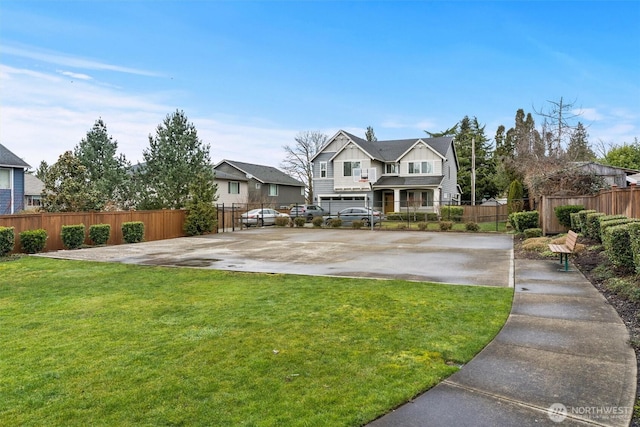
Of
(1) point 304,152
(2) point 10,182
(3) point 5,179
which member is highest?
(1) point 304,152

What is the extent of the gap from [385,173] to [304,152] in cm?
1766

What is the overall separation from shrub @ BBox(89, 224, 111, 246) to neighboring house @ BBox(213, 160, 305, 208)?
18.3m

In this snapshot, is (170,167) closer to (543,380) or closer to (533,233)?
(533,233)

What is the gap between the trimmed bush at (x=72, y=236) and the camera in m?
15.3

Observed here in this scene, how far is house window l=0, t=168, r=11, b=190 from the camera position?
73.0ft

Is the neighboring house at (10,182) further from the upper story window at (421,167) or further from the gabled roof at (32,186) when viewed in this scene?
the upper story window at (421,167)

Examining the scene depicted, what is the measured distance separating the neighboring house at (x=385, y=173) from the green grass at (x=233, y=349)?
84.8 feet

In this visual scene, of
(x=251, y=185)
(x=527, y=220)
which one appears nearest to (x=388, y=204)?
(x=251, y=185)

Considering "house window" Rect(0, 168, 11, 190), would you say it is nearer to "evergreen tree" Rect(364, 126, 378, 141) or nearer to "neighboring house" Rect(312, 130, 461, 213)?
"neighboring house" Rect(312, 130, 461, 213)

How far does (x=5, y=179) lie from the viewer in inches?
884

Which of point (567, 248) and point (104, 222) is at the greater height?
point (104, 222)

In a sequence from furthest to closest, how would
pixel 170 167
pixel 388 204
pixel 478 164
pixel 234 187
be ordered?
1. pixel 478 164
2. pixel 234 187
3. pixel 388 204
4. pixel 170 167

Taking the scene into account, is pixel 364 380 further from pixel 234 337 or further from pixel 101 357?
pixel 101 357

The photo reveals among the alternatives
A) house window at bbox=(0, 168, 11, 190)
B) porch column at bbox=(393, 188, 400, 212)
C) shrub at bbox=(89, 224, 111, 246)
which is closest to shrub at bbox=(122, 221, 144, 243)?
shrub at bbox=(89, 224, 111, 246)
